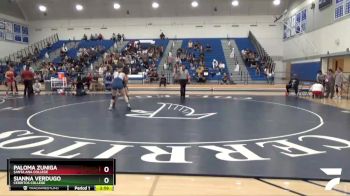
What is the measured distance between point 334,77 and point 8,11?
29.5 meters

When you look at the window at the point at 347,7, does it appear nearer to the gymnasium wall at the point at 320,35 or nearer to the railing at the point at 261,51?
the gymnasium wall at the point at 320,35

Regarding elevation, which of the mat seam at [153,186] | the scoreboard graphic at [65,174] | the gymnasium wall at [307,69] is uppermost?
the gymnasium wall at [307,69]

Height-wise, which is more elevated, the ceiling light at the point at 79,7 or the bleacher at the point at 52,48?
the ceiling light at the point at 79,7

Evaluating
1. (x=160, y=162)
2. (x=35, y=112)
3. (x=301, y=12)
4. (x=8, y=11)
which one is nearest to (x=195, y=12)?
(x=301, y=12)

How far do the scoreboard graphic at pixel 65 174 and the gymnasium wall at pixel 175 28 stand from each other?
106 feet

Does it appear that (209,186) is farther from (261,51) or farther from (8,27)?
(8,27)

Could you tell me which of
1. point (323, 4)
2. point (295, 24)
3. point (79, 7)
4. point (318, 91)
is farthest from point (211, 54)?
point (318, 91)

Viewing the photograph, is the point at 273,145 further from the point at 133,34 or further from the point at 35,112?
the point at 133,34

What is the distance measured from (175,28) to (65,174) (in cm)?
3293

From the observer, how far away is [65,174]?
2248 mm

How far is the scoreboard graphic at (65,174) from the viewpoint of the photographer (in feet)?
7.36

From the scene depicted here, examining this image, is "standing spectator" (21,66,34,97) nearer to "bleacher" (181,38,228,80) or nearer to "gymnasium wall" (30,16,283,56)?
"bleacher" (181,38,228,80)

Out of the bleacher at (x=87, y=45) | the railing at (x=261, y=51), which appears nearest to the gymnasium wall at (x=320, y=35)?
the railing at (x=261, y=51)

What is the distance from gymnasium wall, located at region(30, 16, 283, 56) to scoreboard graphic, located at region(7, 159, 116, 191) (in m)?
32.4
